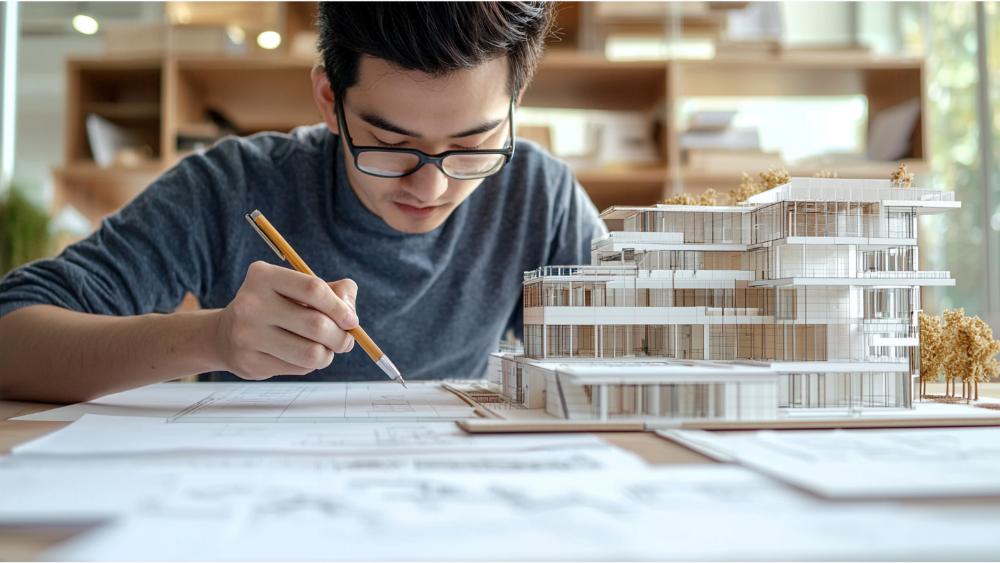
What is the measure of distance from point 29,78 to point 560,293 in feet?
12.6

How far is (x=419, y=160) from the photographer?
1061 mm

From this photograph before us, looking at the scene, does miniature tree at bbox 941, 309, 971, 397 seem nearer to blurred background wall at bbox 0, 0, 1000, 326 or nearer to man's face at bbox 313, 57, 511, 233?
man's face at bbox 313, 57, 511, 233

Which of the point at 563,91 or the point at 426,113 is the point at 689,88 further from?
the point at 426,113

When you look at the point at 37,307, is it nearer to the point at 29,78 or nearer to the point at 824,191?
the point at 824,191

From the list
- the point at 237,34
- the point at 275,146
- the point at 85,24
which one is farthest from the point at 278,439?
the point at 85,24

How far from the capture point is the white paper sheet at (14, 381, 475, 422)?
0.77 m

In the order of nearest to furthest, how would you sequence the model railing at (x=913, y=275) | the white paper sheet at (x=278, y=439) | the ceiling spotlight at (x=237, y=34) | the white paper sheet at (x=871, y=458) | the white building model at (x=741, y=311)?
the white paper sheet at (x=871, y=458)
the white paper sheet at (x=278, y=439)
the white building model at (x=741, y=311)
the model railing at (x=913, y=275)
the ceiling spotlight at (x=237, y=34)

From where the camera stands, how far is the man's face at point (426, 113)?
1.00 metres

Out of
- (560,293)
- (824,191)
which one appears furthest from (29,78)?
(824,191)

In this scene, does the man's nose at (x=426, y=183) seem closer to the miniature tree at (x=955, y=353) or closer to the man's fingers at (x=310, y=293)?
the man's fingers at (x=310, y=293)

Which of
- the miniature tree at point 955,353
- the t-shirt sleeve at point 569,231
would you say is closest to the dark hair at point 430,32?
the t-shirt sleeve at point 569,231

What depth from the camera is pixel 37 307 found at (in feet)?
3.54

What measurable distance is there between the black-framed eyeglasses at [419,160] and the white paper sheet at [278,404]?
0.37m

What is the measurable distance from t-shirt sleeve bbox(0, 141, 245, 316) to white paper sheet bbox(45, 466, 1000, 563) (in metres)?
0.93
